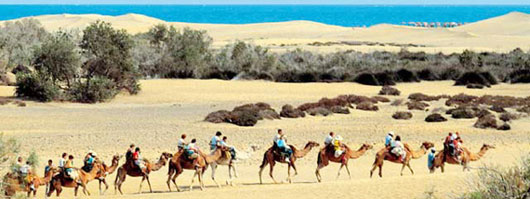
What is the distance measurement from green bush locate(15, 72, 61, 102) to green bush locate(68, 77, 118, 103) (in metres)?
0.79

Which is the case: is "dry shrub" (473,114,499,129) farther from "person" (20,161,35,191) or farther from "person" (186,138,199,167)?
"person" (20,161,35,191)

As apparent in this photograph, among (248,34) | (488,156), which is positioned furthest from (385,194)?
(248,34)

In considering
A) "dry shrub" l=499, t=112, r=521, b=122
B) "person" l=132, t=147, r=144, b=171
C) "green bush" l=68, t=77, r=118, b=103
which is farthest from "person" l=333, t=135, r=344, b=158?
"green bush" l=68, t=77, r=118, b=103

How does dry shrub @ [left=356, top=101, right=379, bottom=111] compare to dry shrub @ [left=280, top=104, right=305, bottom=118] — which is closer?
dry shrub @ [left=280, top=104, right=305, bottom=118]

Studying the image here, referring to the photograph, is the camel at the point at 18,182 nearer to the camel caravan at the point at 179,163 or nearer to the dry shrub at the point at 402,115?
the camel caravan at the point at 179,163

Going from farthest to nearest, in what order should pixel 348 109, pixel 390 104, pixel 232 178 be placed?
pixel 390 104
pixel 348 109
pixel 232 178

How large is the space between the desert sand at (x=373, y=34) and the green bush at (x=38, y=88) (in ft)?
114

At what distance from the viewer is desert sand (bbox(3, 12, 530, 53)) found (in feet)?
259

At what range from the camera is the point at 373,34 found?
99.9 meters

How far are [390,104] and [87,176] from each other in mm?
21624

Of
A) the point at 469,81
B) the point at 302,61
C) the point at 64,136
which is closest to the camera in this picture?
the point at 64,136

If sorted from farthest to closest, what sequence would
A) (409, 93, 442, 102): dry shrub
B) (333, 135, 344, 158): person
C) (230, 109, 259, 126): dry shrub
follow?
(409, 93, 442, 102): dry shrub → (230, 109, 259, 126): dry shrub → (333, 135, 344, 158): person

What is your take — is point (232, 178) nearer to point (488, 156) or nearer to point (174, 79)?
point (488, 156)

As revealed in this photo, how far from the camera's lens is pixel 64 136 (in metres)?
30.0
